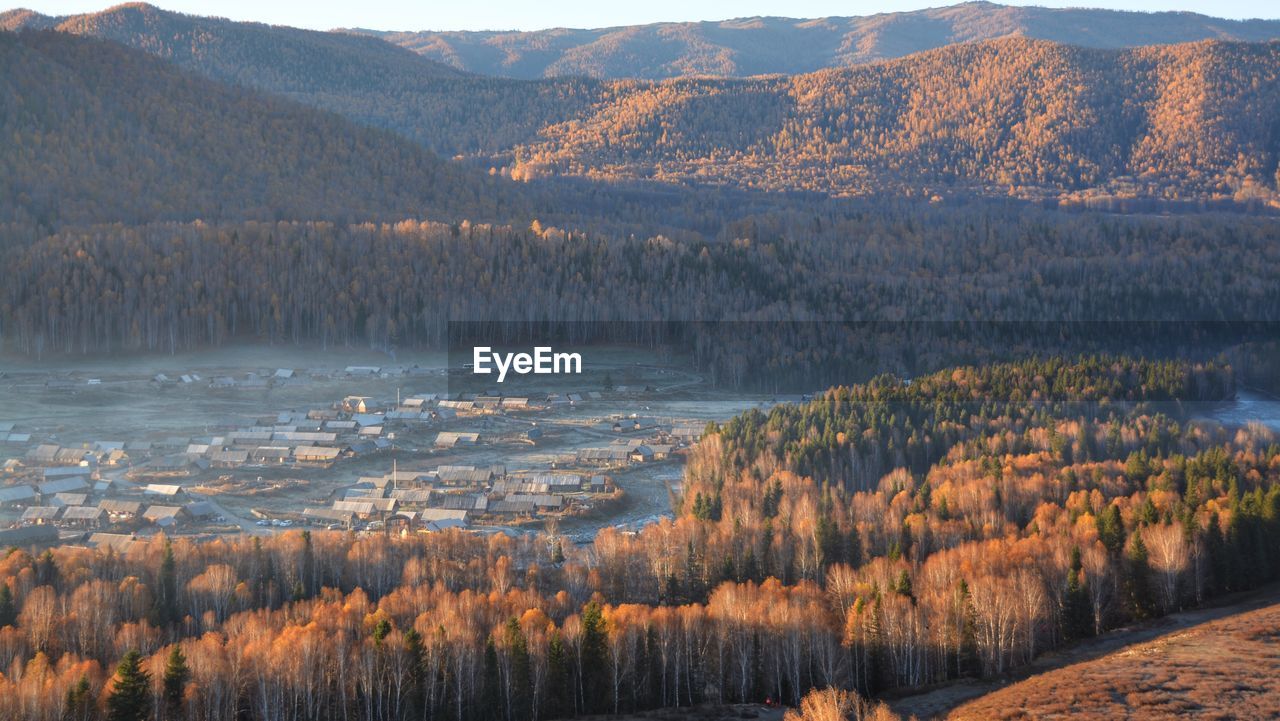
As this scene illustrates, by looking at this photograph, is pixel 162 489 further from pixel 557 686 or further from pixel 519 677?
pixel 557 686

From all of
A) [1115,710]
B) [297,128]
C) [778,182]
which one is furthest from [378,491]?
[778,182]

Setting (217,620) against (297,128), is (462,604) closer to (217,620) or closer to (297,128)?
(217,620)

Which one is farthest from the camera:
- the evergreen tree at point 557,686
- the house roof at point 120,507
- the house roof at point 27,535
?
the house roof at point 120,507

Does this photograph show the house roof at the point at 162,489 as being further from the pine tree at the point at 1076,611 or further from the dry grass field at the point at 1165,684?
the dry grass field at the point at 1165,684

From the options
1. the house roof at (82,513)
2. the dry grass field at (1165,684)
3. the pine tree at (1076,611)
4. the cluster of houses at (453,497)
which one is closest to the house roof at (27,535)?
the house roof at (82,513)

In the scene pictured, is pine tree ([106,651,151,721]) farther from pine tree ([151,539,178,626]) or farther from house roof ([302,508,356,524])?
house roof ([302,508,356,524])

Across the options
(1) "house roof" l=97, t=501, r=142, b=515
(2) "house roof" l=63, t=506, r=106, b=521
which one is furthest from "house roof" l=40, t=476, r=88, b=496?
(2) "house roof" l=63, t=506, r=106, b=521
